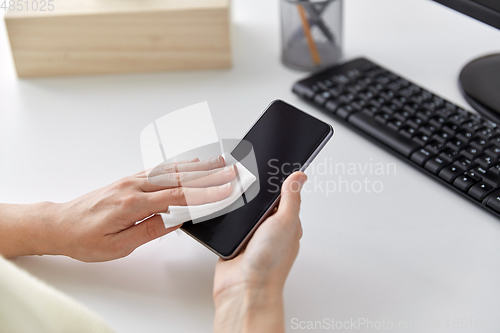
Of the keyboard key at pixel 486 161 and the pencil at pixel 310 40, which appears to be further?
the pencil at pixel 310 40

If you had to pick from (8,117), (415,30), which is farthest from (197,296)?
(415,30)

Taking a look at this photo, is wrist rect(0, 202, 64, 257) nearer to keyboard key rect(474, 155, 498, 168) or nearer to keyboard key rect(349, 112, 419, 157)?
keyboard key rect(349, 112, 419, 157)

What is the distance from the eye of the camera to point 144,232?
0.54 m

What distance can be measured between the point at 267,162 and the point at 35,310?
292mm

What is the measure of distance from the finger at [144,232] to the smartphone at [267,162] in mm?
30

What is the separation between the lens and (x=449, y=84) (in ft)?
2.75

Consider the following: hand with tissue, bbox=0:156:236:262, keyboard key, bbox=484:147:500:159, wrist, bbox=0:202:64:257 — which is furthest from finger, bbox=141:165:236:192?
keyboard key, bbox=484:147:500:159

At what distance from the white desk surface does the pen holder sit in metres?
0.04

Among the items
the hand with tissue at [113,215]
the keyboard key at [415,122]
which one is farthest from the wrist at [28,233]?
the keyboard key at [415,122]

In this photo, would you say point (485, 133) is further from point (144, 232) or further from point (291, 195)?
point (144, 232)

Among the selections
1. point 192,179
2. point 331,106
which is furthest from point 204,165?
point 331,106

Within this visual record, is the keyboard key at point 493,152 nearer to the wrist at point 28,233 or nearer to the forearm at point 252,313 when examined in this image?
the forearm at point 252,313

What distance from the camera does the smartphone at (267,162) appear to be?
0.52m

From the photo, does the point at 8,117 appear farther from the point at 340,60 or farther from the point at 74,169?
the point at 340,60
